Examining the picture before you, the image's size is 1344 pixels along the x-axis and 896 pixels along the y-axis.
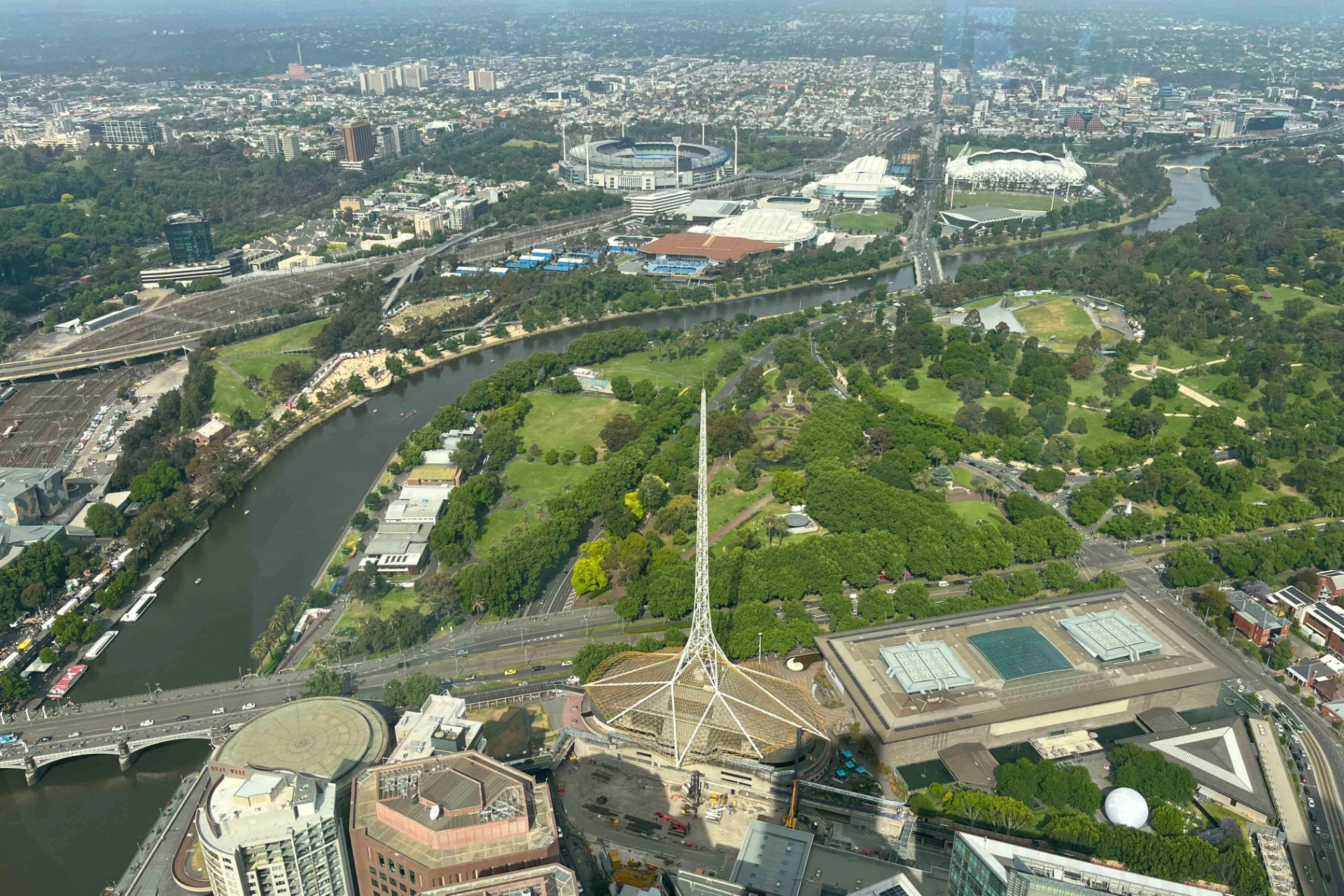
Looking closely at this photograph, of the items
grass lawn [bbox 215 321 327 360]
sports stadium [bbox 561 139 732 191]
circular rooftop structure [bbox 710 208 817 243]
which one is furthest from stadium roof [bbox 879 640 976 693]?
sports stadium [bbox 561 139 732 191]

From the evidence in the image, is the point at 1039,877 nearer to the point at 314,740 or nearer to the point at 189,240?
the point at 314,740

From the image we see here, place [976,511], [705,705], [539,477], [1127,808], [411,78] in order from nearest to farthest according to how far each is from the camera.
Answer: [1127,808] → [705,705] → [976,511] → [539,477] → [411,78]

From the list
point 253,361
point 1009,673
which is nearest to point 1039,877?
point 1009,673

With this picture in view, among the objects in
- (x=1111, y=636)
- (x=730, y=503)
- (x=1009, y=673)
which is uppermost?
(x=1111, y=636)

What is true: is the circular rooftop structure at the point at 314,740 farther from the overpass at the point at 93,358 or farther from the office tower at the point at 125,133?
the office tower at the point at 125,133

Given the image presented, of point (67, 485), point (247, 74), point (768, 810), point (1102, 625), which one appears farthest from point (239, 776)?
point (247, 74)

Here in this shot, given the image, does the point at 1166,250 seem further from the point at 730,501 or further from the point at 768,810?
the point at 768,810
